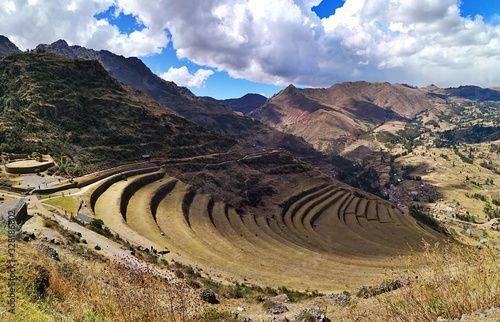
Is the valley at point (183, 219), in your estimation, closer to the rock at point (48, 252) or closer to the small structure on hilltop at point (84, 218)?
the small structure on hilltop at point (84, 218)

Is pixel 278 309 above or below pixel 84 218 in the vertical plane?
below

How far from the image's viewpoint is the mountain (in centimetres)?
7500

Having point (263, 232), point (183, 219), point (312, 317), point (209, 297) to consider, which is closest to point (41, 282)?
point (312, 317)

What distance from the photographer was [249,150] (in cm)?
12988

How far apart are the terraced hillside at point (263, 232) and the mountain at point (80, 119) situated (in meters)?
14.4

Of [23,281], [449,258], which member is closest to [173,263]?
[23,281]

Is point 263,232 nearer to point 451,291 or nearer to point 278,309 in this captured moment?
point 278,309

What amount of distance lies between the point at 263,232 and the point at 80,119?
2341 inches

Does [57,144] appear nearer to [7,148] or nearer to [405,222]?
[7,148]

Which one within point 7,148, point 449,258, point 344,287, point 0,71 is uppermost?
point 0,71

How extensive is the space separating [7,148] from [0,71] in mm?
44830

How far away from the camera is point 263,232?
6738 centimetres

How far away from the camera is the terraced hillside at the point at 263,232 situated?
4431cm

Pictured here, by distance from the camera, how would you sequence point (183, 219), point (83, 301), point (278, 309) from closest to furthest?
point (83, 301), point (278, 309), point (183, 219)
